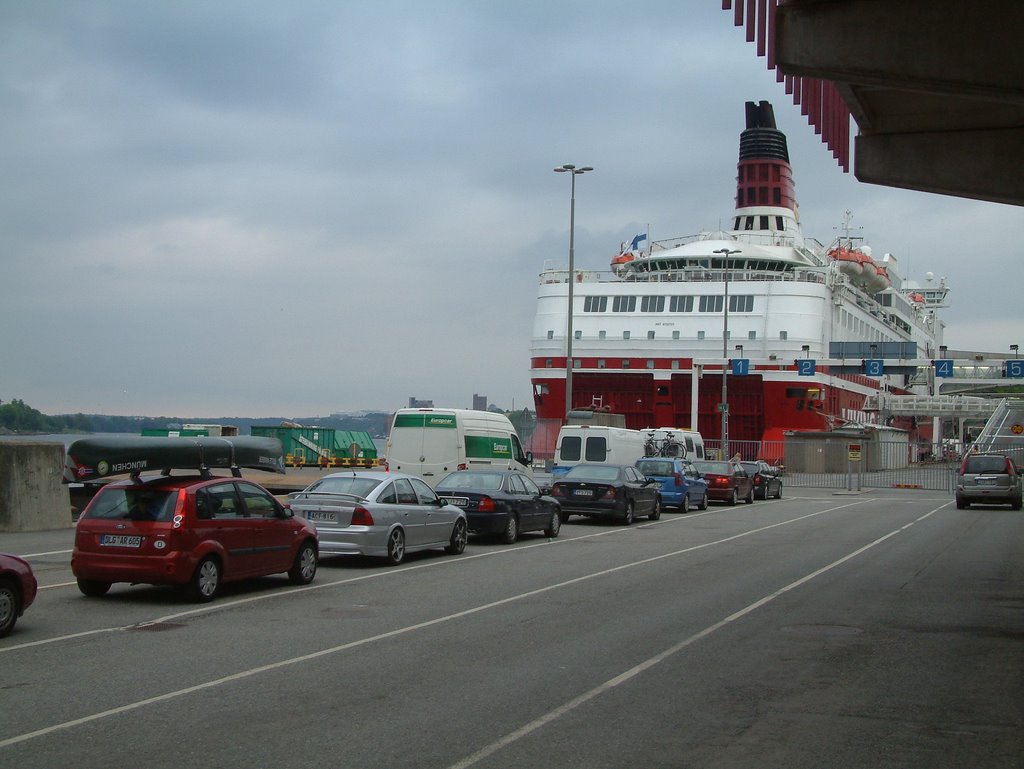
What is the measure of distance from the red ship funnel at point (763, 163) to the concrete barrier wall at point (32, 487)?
6421 cm

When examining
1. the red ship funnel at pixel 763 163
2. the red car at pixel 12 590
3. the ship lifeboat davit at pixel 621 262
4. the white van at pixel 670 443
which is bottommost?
the red car at pixel 12 590

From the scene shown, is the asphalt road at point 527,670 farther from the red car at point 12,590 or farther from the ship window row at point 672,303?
the ship window row at point 672,303

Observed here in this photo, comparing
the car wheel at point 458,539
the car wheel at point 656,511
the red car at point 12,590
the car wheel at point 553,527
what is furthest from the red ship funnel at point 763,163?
the red car at point 12,590

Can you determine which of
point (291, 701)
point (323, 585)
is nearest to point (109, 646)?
point (291, 701)

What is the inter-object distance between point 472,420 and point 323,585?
12959mm

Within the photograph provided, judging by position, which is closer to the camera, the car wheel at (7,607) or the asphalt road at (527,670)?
the asphalt road at (527,670)

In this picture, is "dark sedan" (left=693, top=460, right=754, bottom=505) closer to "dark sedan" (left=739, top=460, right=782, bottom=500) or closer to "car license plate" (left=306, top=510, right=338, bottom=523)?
"dark sedan" (left=739, top=460, right=782, bottom=500)

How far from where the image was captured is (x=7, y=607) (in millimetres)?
9922

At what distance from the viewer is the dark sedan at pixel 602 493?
2519cm

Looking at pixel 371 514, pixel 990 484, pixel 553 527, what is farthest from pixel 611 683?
pixel 990 484

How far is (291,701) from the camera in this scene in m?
7.67

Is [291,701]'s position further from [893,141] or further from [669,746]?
[893,141]

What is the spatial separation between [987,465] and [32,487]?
2706 cm

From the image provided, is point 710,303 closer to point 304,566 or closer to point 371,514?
point 371,514
